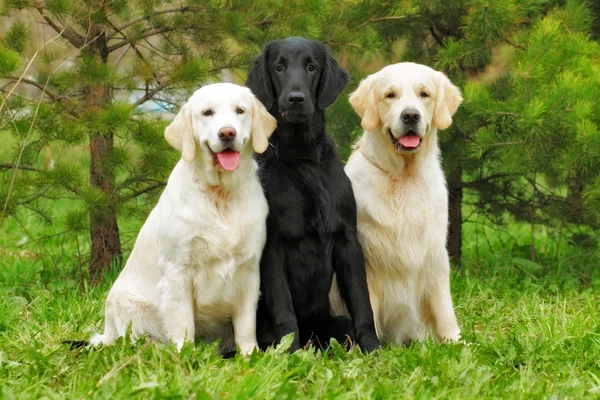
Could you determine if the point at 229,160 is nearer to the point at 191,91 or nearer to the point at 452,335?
Result: the point at 452,335

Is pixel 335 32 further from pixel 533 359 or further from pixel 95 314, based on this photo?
pixel 533 359

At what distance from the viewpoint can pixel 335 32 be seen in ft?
17.7

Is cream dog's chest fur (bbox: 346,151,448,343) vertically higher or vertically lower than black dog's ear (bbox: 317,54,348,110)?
lower

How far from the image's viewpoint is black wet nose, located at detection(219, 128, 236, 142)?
3.52 meters

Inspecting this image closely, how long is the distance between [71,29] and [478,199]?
3.25 m

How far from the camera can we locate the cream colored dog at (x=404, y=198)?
12.6ft

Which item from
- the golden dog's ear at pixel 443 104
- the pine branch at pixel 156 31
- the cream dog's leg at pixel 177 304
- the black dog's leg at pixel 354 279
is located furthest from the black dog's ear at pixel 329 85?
the pine branch at pixel 156 31

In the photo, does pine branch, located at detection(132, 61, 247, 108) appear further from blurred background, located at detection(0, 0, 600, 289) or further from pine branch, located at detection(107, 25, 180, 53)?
pine branch, located at detection(107, 25, 180, 53)

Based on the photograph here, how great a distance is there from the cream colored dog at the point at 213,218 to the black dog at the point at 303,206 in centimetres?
10

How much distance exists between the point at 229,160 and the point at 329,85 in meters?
0.66

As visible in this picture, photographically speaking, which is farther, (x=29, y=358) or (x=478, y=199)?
(x=478, y=199)

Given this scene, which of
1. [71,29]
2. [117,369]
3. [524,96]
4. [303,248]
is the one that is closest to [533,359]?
[303,248]

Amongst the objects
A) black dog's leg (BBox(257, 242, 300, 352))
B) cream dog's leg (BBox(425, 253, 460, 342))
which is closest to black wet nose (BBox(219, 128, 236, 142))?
black dog's leg (BBox(257, 242, 300, 352))

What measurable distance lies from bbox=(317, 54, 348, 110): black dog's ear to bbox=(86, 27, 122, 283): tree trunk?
1.60 metres
